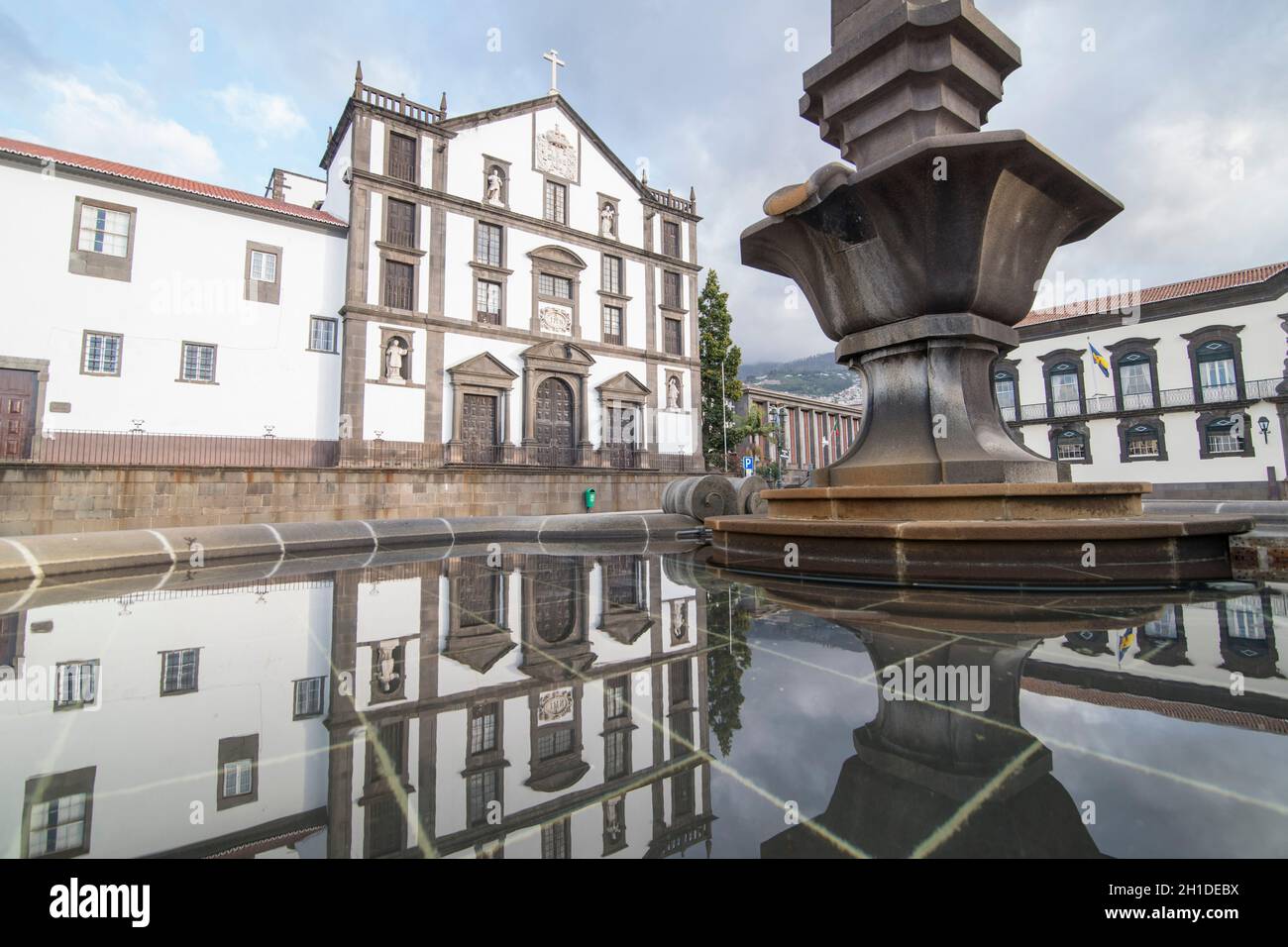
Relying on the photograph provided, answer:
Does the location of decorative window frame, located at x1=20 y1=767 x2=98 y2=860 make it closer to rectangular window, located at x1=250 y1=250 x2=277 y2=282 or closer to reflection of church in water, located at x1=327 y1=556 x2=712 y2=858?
reflection of church in water, located at x1=327 y1=556 x2=712 y2=858

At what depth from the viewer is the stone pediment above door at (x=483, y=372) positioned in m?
20.8

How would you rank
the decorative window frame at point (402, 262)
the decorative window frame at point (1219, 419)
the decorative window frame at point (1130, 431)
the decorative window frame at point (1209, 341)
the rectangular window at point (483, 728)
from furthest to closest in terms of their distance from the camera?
1. the decorative window frame at point (1130, 431)
2. the decorative window frame at point (1209, 341)
3. the decorative window frame at point (1219, 419)
4. the decorative window frame at point (402, 262)
5. the rectangular window at point (483, 728)

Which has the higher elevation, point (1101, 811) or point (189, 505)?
point (189, 505)

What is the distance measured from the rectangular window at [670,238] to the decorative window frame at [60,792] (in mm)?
27879

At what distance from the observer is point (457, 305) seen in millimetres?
21281

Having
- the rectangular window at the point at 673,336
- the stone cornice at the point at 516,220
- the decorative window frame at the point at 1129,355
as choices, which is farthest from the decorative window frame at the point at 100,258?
the decorative window frame at the point at 1129,355

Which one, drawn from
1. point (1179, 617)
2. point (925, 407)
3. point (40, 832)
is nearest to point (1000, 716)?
point (1179, 617)

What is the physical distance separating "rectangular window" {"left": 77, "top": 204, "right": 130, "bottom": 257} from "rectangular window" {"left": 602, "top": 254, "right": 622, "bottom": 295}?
50.4 feet

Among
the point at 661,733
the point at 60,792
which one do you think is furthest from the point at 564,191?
the point at 60,792

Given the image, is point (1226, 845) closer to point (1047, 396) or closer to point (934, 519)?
point (934, 519)

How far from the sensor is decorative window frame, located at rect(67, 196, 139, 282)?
1600 centimetres

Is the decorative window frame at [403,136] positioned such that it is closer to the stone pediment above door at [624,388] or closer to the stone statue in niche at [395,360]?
the stone statue in niche at [395,360]

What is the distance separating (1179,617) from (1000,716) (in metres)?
2.00

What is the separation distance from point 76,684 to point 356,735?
144 cm
